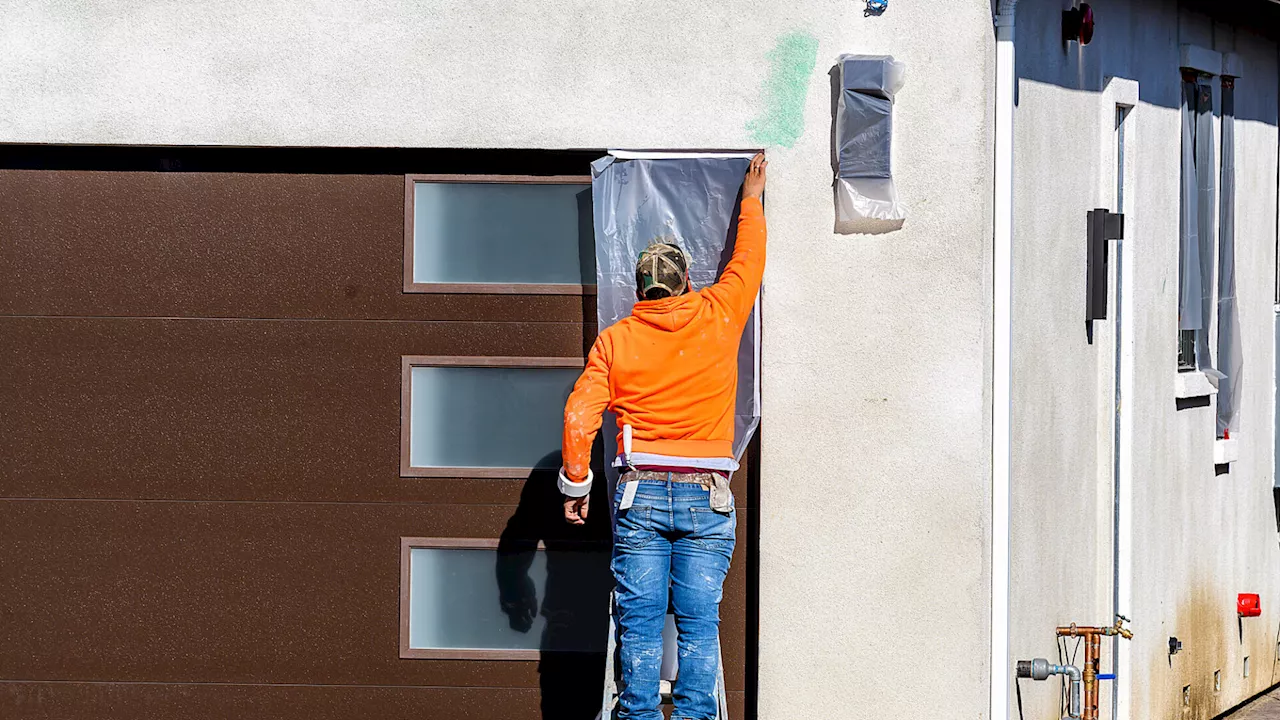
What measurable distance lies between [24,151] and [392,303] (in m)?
1.49

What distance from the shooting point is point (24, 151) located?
6.09 m

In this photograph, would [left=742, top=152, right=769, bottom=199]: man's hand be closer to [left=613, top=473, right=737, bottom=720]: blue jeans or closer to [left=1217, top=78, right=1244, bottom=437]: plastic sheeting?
[left=613, top=473, right=737, bottom=720]: blue jeans

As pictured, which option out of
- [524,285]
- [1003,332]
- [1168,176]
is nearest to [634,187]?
[524,285]

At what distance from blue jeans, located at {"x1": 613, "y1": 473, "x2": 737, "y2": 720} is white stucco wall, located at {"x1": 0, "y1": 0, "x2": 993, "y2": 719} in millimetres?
537

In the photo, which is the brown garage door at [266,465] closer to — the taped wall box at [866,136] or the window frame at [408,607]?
the window frame at [408,607]

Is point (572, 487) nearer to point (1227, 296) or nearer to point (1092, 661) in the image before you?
point (1092, 661)

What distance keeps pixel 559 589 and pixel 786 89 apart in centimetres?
199

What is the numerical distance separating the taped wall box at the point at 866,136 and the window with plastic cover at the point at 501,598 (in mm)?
1576

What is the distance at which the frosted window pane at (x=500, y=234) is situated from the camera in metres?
6.02

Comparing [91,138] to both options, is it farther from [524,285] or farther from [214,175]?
[524,285]

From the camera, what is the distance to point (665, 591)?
17.5ft

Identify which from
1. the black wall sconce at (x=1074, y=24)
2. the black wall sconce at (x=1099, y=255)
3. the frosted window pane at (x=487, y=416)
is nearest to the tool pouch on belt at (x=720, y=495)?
the frosted window pane at (x=487, y=416)

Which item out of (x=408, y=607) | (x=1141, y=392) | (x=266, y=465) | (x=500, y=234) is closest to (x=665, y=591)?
(x=408, y=607)

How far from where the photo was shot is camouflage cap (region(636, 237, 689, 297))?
535 centimetres
